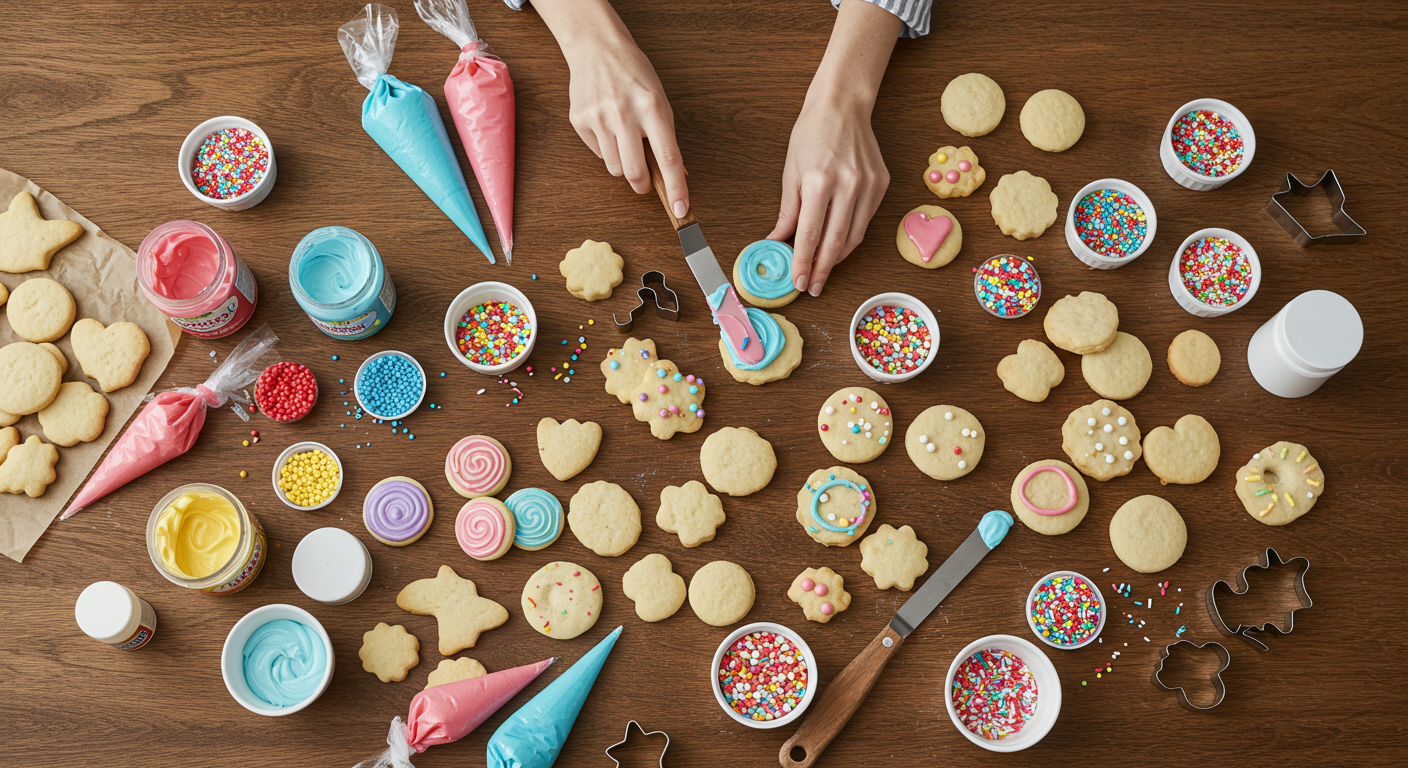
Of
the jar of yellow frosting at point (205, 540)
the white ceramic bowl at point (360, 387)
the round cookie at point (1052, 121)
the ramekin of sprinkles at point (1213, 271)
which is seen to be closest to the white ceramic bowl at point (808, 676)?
the white ceramic bowl at point (360, 387)

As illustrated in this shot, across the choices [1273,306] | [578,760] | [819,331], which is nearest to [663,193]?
[819,331]

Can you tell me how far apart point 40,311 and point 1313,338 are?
2722 mm

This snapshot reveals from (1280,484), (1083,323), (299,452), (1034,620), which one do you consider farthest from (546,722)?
(1280,484)

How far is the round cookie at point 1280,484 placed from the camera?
1616 millimetres

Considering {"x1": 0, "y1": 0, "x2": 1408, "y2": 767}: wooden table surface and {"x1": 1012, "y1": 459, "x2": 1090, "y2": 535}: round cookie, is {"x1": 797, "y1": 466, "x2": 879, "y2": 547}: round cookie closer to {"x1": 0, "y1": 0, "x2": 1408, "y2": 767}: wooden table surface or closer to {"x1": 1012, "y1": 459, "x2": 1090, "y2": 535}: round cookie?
{"x1": 0, "y1": 0, "x2": 1408, "y2": 767}: wooden table surface

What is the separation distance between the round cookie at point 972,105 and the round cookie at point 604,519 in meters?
1.14

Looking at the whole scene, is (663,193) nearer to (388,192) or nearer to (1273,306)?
(388,192)

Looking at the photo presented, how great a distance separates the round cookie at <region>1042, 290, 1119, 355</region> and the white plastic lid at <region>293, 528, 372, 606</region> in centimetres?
153

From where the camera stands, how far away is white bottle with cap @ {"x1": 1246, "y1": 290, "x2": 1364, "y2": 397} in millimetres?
1575

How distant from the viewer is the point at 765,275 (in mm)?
1700

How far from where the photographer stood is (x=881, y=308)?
171cm

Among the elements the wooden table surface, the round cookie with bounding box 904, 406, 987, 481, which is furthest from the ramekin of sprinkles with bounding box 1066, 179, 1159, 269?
the round cookie with bounding box 904, 406, 987, 481

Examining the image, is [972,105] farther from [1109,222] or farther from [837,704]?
[837,704]

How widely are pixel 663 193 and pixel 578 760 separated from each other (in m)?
1.18
